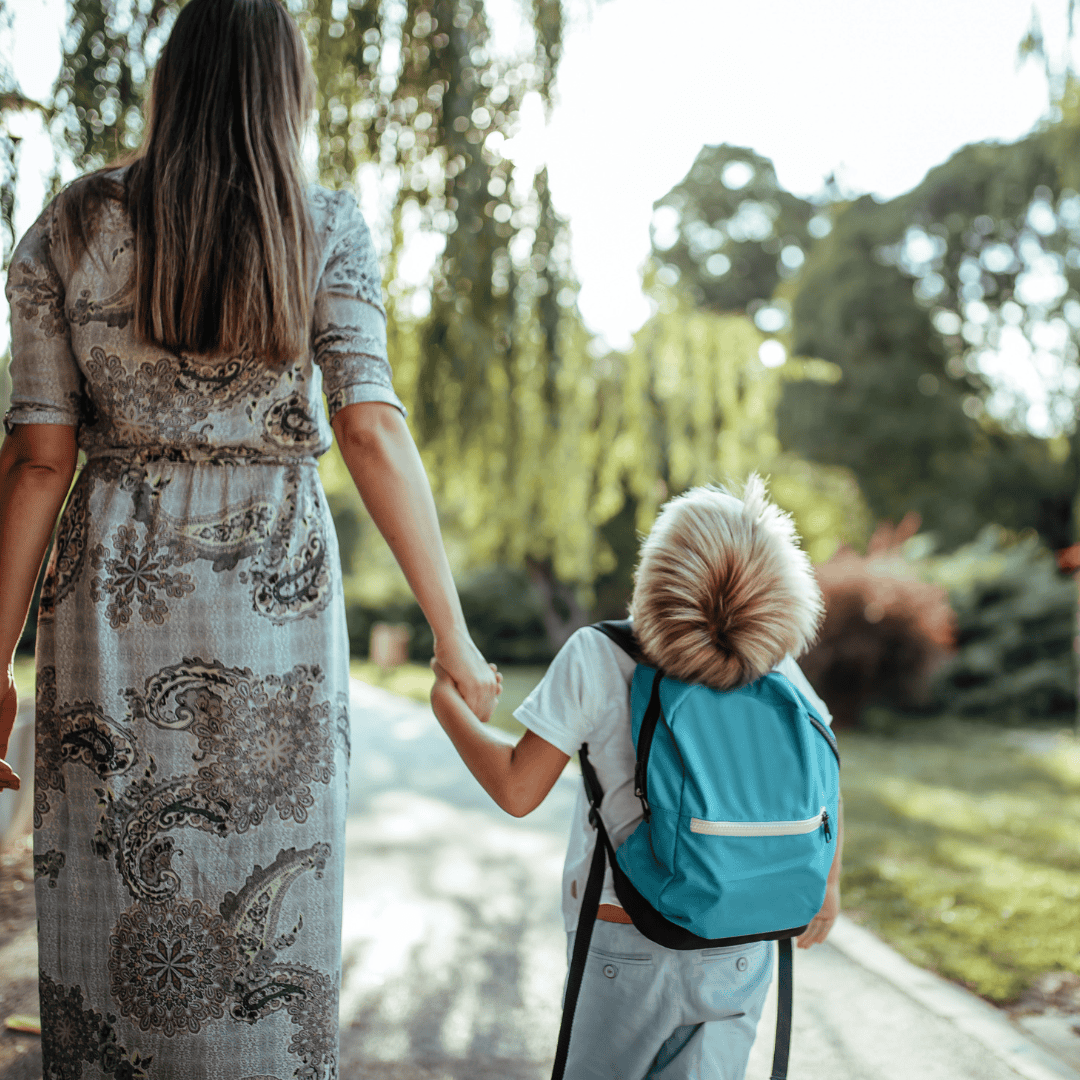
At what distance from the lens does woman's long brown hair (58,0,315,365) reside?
1.51 meters

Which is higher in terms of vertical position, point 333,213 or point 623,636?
point 333,213

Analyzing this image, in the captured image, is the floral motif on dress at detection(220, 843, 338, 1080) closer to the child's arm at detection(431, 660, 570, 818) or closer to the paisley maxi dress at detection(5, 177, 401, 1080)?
the paisley maxi dress at detection(5, 177, 401, 1080)

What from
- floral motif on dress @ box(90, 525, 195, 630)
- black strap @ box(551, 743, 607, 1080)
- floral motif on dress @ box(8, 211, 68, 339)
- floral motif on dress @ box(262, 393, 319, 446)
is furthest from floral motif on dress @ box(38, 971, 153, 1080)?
floral motif on dress @ box(8, 211, 68, 339)

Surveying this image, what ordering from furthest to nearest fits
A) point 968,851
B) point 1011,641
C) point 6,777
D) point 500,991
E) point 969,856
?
point 1011,641 → point 968,851 → point 969,856 → point 500,991 → point 6,777

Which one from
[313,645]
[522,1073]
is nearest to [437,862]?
[522,1073]

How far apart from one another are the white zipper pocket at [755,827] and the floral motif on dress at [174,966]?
0.77 meters

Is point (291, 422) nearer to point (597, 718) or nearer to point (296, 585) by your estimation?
point (296, 585)

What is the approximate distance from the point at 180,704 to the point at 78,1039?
0.56 metres

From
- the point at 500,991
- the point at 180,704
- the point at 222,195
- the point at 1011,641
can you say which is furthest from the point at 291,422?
the point at 1011,641

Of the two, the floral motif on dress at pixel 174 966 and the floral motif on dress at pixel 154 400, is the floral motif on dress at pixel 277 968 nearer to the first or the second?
the floral motif on dress at pixel 174 966

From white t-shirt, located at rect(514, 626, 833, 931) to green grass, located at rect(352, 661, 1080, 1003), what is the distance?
2558 mm

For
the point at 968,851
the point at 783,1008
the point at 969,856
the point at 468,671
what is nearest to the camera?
the point at 468,671

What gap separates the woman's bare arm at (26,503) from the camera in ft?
5.06

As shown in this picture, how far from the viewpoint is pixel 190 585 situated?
1519 mm
